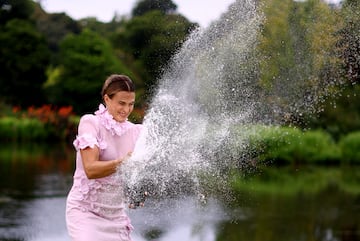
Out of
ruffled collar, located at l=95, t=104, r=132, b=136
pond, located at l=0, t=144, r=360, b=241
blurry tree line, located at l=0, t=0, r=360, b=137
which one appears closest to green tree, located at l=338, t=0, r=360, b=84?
blurry tree line, located at l=0, t=0, r=360, b=137

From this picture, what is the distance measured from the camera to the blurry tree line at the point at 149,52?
36.2ft

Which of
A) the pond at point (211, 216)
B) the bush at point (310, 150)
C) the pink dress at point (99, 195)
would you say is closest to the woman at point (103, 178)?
the pink dress at point (99, 195)

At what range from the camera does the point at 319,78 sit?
12281 mm

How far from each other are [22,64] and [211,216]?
109 feet

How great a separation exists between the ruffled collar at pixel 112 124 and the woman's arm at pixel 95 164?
19 cm

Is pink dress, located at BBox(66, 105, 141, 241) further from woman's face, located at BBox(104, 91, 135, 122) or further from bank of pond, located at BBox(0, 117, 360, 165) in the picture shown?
bank of pond, located at BBox(0, 117, 360, 165)

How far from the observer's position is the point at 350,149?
22.5 metres

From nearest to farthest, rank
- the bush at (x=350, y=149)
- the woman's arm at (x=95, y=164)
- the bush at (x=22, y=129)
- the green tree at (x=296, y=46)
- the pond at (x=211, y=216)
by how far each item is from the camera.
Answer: the woman's arm at (x=95, y=164)
the pond at (x=211, y=216)
the green tree at (x=296, y=46)
the bush at (x=350, y=149)
the bush at (x=22, y=129)

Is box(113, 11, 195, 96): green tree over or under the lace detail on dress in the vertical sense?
over

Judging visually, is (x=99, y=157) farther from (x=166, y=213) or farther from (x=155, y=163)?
(x=166, y=213)

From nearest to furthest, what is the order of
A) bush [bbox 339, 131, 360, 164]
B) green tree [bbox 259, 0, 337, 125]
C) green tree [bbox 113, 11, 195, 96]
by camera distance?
green tree [bbox 259, 0, 337, 125]
green tree [bbox 113, 11, 195, 96]
bush [bbox 339, 131, 360, 164]

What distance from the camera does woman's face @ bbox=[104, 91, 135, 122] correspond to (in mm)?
3617

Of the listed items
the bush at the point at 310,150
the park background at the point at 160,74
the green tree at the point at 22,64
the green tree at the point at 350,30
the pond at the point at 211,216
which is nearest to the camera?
the pond at the point at 211,216

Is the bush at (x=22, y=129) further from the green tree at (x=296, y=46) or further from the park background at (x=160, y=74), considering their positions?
the green tree at (x=296, y=46)
